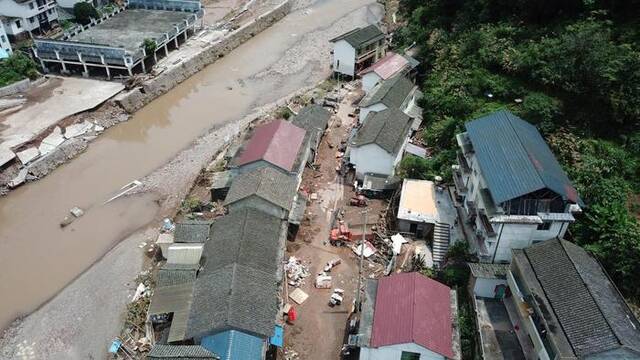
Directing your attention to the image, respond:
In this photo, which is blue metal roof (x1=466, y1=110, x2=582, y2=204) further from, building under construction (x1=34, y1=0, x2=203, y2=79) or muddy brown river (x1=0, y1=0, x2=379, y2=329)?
building under construction (x1=34, y1=0, x2=203, y2=79)

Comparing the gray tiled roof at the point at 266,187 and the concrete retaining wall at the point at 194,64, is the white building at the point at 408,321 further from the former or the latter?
the concrete retaining wall at the point at 194,64

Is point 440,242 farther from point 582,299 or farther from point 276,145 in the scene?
point 276,145

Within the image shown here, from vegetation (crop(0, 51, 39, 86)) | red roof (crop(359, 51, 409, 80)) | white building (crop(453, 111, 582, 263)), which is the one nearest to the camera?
white building (crop(453, 111, 582, 263))

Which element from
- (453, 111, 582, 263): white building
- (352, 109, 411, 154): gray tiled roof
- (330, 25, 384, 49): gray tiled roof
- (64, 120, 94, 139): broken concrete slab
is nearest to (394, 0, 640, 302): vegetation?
(352, 109, 411, 154): gray tiled roof

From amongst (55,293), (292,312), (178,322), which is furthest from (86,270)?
(292,312)

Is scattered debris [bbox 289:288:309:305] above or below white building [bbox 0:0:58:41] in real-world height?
below

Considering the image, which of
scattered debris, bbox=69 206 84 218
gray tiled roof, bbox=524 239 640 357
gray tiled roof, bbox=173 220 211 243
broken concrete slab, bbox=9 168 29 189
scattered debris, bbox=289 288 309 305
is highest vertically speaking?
gray tiled roof, bbox=524 239 640 357

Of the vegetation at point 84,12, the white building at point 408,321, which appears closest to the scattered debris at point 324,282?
the white building at point 408,321
